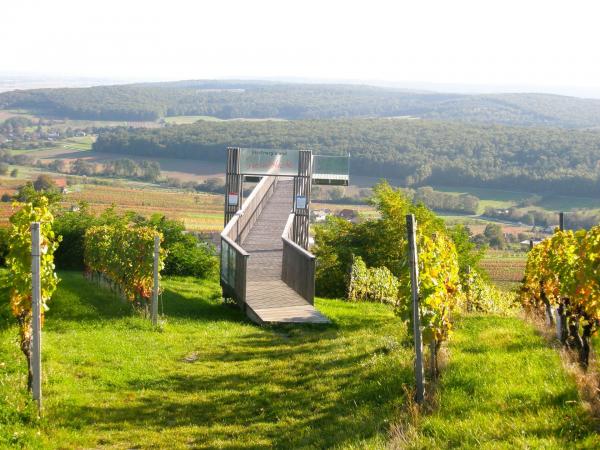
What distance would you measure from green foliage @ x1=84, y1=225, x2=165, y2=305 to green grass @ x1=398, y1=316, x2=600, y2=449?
26.4ft

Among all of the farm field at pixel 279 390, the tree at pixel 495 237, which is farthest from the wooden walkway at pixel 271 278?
the tree at pixel 495 237

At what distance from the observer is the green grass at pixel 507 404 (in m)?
6.97

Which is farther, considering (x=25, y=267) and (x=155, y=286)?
(x=155, y=286)

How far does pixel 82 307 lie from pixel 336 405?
8200 mm

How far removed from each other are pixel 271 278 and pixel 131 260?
17.4ft

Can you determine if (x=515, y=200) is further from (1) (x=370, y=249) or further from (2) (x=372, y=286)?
(2) (x=372, y=286)

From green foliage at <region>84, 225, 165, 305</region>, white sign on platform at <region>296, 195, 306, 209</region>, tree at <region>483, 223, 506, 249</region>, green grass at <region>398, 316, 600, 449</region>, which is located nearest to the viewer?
green grass at <region>398, 316, 600, 449</region>

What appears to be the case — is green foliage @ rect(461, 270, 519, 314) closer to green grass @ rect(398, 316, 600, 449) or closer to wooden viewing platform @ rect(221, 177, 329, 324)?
wooden viewing platform @ rect(221, 177, 329, 324)

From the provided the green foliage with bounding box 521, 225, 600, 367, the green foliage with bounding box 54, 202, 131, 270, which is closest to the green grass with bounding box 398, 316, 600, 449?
the green foliage with bounding box 521, 225, 600, 367

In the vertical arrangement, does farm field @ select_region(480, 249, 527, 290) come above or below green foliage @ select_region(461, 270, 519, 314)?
below

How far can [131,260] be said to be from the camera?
1700 centimetres

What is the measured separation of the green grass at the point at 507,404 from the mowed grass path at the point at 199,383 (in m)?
0.60

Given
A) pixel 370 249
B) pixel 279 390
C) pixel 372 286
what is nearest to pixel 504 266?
pixel 370 249

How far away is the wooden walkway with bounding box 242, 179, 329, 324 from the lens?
17344 millimetres
